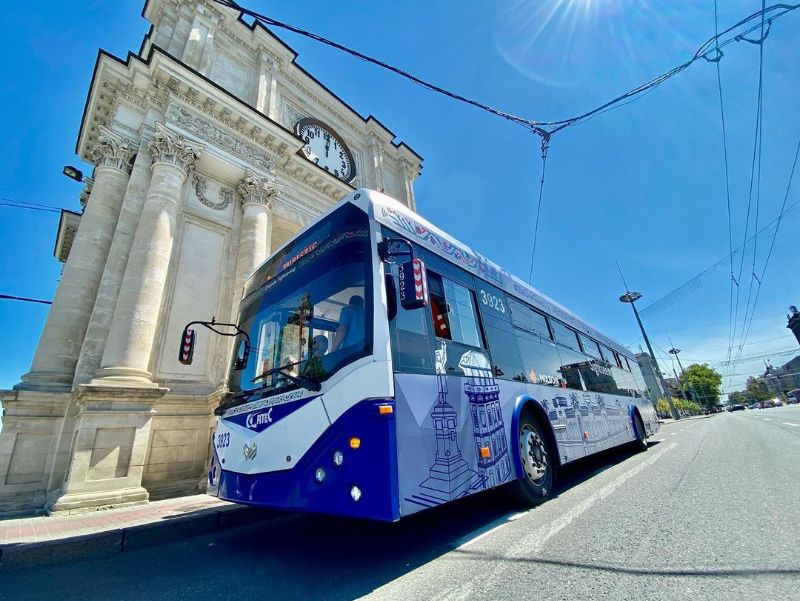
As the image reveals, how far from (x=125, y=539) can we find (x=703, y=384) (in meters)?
91.1

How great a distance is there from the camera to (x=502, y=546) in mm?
2756

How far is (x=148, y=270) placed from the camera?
7.90m

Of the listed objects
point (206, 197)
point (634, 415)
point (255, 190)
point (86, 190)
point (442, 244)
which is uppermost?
point (255, 190)

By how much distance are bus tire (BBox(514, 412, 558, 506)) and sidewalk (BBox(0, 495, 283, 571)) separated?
3486mm

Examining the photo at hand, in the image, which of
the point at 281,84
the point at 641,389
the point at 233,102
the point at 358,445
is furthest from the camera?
the point at 281,84

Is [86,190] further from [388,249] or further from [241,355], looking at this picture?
[388,249]

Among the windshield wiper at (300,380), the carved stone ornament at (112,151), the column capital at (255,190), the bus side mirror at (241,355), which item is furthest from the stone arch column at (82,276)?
the windshield wiper at (300,380)

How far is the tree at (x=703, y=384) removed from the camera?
66312mm

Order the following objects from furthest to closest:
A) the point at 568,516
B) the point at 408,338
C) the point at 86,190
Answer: the point at 86,190
the point at 568,516
the point at 408,338

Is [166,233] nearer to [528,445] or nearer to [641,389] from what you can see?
[528,445]

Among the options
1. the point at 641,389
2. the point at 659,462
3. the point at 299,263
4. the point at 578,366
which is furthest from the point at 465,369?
the point at 641,389

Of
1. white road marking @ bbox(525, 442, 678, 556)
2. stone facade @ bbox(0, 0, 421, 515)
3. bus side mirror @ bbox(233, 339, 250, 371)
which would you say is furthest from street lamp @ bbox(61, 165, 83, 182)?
white road marking @ bbox(525, 442, 678, 556)

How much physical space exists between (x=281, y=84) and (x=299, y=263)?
15.8 metres

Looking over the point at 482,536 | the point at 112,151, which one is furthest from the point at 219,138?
the point at 482,536
